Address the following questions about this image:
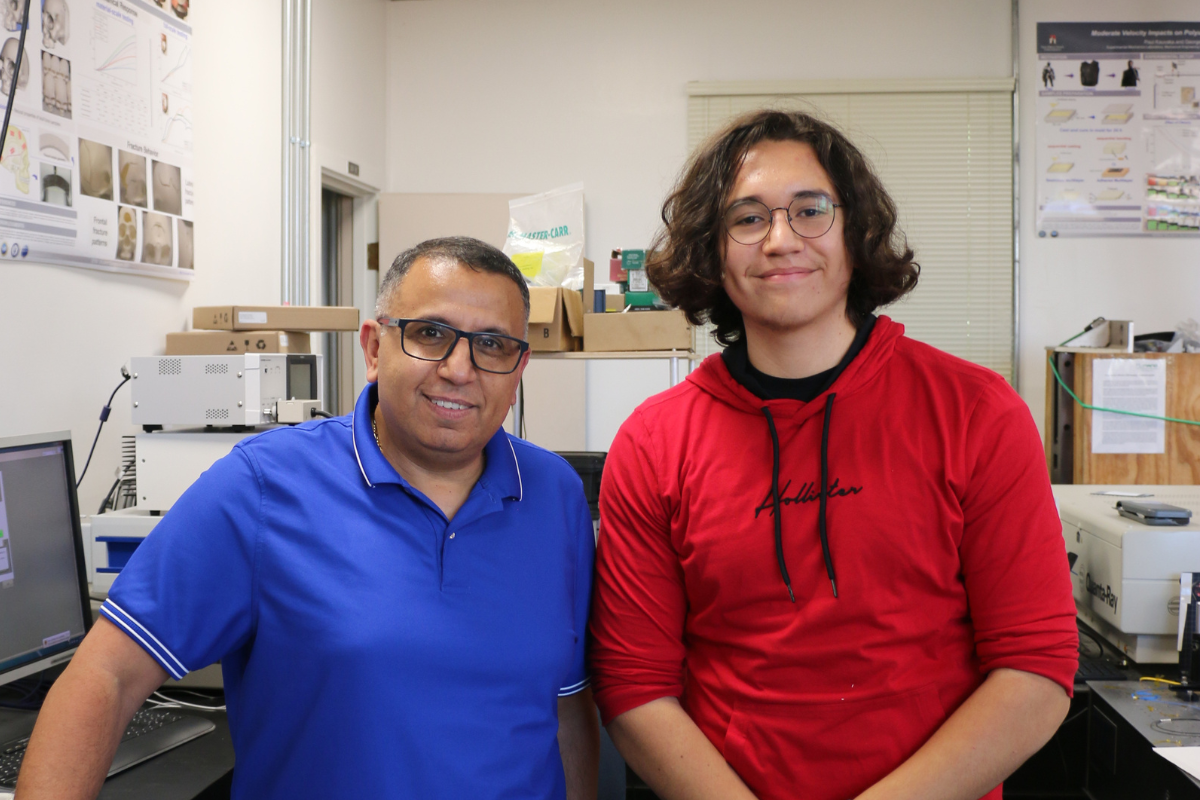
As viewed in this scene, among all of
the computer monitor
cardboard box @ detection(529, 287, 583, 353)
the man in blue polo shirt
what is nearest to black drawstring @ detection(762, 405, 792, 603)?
the man in blue polo shirt

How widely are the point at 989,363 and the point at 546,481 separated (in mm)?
3898

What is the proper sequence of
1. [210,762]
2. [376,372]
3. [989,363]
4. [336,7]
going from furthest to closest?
1. [989,363]
2. [336,7]
3. [210,762]
4. [376,372]

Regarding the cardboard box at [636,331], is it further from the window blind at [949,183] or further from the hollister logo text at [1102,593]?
the window blind at [949,183]

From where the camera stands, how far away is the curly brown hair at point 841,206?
1194 mm

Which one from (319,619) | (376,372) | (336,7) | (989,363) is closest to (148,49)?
(336,7)

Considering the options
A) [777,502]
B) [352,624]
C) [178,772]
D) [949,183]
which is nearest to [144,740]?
[178,772]

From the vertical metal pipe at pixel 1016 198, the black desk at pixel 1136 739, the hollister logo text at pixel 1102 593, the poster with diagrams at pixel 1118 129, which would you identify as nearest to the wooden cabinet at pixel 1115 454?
the vertical metal pipe at pixel 1016 198

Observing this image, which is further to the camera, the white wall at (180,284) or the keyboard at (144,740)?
the white wall at (180,284)

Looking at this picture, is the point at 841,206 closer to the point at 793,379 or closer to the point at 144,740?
the point at 793,379

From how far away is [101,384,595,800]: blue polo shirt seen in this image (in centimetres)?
105

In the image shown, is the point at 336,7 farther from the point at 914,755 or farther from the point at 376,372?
the point at 914,755

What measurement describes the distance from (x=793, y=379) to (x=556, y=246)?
1901 millimetres

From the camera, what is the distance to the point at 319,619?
1.07m

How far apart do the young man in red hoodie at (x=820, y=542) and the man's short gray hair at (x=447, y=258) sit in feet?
0.90
